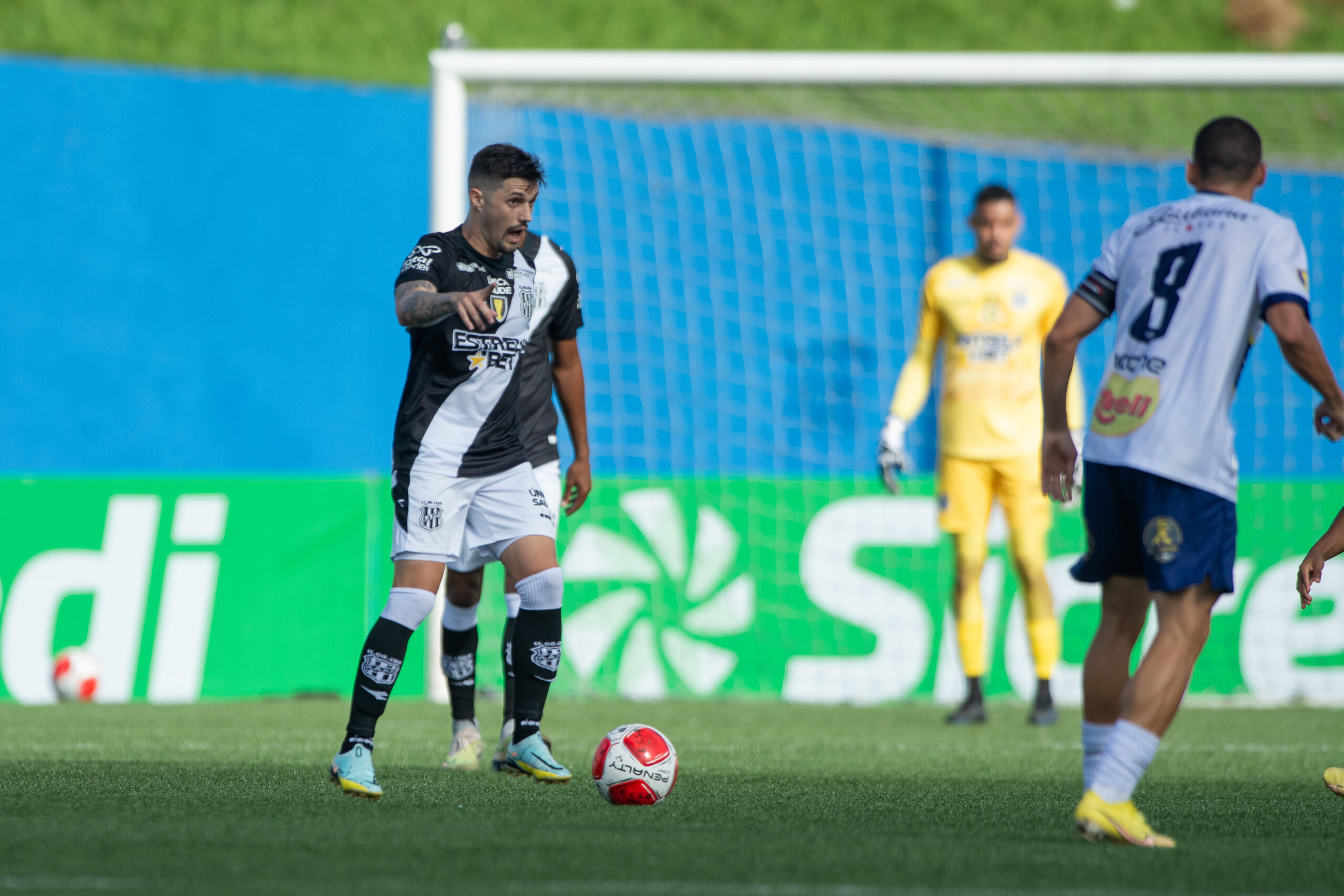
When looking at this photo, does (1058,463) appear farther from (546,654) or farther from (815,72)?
(815,72)

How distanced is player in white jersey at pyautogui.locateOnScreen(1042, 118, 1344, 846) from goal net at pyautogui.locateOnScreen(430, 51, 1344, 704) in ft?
17.7

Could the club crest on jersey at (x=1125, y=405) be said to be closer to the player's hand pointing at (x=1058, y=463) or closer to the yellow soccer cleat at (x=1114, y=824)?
the player's hand pointing at (x=1058, y=463)

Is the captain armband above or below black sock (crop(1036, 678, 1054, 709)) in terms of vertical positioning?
above

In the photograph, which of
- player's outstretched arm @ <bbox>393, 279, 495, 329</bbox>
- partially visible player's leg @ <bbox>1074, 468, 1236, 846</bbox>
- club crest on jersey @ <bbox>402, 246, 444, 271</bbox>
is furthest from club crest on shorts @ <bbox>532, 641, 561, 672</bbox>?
partially visible player's leg @ <bbox>1074, 468, 1236, 846</bbox>

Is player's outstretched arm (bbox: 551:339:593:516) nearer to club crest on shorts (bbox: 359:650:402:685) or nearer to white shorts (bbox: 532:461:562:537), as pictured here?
white shorts (bbox: 532:461:562:537)

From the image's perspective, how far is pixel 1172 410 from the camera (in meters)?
4.29

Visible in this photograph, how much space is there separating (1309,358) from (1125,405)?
1.50ft

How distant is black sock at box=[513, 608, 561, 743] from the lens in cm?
550

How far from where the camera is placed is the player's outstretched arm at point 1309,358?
13.8 feet

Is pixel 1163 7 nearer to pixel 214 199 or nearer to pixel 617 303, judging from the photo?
pixel 617 303

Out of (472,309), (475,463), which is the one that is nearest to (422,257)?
(472,309)

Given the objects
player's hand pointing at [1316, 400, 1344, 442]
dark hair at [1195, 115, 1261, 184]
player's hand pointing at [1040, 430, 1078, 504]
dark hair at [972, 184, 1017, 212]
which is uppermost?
dark hair at [972, 184, 1017, 212]

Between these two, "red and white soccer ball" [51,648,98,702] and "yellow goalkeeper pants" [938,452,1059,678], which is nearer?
"yellow goalkeeper pants" [938,452,1059,678]

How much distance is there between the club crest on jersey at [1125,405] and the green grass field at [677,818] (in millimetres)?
1053
